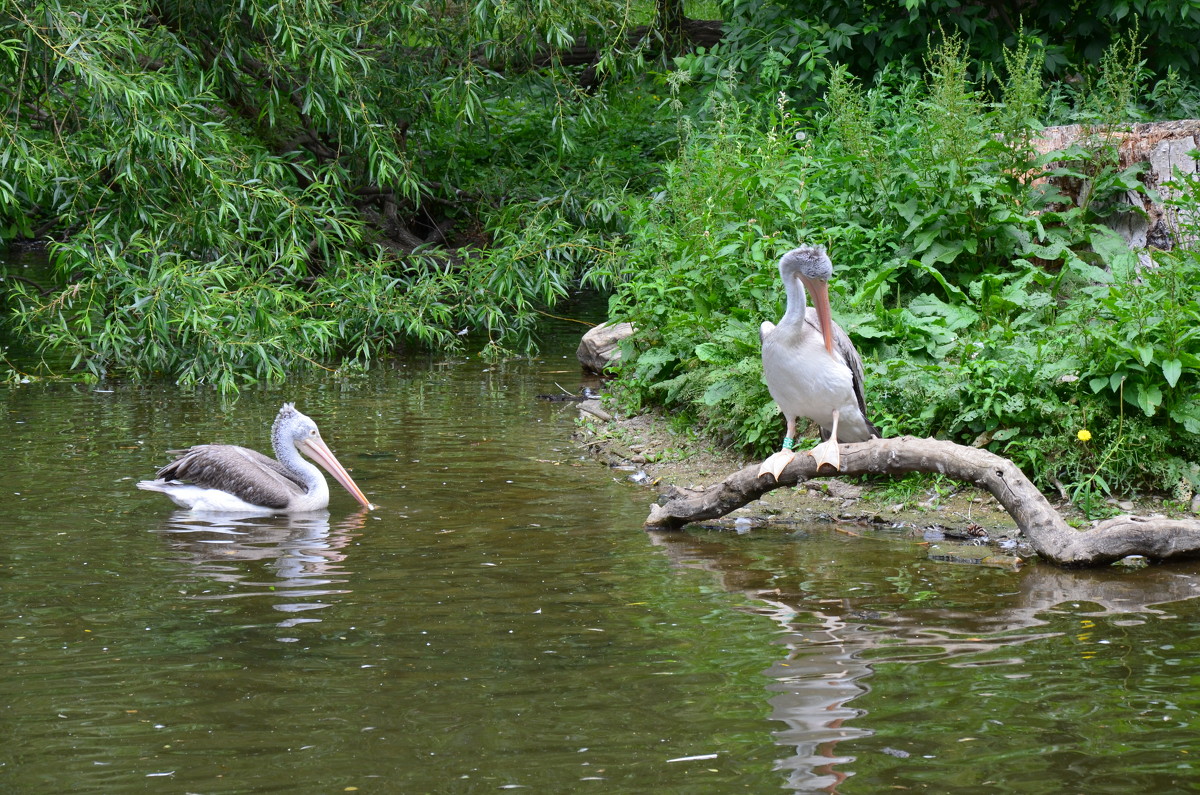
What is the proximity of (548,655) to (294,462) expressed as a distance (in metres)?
3.78

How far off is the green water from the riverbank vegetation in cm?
156

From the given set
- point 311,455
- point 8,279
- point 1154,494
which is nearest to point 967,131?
point 1154,494

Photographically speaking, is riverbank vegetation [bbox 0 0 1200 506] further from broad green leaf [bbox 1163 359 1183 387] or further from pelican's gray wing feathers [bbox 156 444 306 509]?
pelican's gray wing feathers [bbox 156 444 306 509]

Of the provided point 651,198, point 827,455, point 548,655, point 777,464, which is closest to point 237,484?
point 777,464

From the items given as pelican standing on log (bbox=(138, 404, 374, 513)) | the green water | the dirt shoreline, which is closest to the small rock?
the dirt shoreline

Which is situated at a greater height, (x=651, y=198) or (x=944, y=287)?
(x=651, y=198)

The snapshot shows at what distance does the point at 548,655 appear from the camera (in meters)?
5.20

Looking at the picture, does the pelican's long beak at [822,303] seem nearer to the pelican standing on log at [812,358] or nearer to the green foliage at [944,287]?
the pelican standing on log at [812,358]

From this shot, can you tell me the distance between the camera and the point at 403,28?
14.7 metres

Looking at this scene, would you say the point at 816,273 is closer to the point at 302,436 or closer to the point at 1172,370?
the point at 1172,370

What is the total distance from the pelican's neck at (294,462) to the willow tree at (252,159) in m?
3.51

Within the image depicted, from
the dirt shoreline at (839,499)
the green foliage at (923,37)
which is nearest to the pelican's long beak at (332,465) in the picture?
the dirt shoreline at (839,499)

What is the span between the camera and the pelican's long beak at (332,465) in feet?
26.7

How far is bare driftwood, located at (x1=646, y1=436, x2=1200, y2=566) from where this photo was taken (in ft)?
20.4
